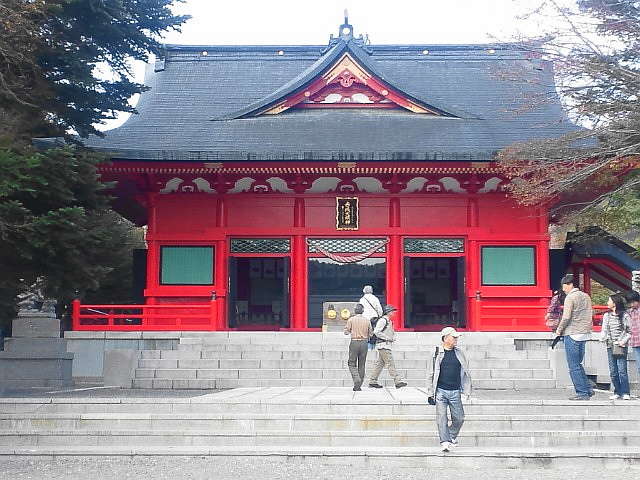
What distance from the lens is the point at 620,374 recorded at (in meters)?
10.9

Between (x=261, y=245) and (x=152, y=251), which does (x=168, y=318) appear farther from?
(x=261, y=245)

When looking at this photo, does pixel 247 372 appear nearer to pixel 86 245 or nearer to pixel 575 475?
pixel 86 245

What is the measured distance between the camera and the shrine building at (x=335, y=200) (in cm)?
1691

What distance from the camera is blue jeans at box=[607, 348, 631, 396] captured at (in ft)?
35.6

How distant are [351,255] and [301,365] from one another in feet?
14.7

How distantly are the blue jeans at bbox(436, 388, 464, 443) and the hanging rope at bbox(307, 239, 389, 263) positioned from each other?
9.48 metres

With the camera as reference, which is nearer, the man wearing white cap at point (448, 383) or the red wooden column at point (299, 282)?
the man wearing white cap at point (448, 383)

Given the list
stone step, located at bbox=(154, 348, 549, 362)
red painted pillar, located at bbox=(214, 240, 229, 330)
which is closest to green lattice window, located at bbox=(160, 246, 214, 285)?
red painted pillar, located at bbox=(214, 240, 229, 330)

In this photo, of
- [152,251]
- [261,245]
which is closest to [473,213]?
[261,245]

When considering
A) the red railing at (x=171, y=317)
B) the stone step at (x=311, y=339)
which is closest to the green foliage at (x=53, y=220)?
the red railing at (x=171, y=317)

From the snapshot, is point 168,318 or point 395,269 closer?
point 168,318

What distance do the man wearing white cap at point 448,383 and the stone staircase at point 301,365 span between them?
4.77m

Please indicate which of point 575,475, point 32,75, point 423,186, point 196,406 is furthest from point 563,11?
point 32,75

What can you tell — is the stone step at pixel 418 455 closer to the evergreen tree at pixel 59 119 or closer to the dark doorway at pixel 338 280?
the evergreen tree at pixel 59 119
